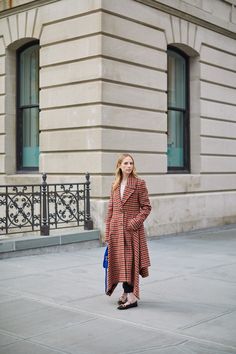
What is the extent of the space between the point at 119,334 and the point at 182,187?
9380 mm

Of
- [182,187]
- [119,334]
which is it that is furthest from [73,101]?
[119,334]

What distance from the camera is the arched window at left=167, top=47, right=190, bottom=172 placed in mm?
15102

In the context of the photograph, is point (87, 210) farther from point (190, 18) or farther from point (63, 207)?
point (190, 18)

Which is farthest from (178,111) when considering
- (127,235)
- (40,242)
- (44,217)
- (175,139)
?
(127,235)

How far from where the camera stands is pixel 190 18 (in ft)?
48.8

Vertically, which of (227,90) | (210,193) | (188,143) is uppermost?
(227,90)

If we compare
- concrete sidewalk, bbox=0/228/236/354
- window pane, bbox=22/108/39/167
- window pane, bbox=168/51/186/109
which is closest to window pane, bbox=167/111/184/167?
window pane, bbox=168/51/186/109

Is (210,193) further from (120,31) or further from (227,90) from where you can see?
(120,31)

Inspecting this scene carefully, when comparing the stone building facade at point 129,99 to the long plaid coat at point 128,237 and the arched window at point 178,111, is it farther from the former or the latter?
the long plaid coat at point 128,237

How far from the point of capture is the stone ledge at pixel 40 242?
10.4 metres

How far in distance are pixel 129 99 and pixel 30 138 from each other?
3316 mm

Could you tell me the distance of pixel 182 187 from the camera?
1459 centimetres

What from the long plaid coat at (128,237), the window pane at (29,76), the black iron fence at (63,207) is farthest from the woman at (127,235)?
the window pane at (29,76)

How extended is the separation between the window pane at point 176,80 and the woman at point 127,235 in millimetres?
8635
